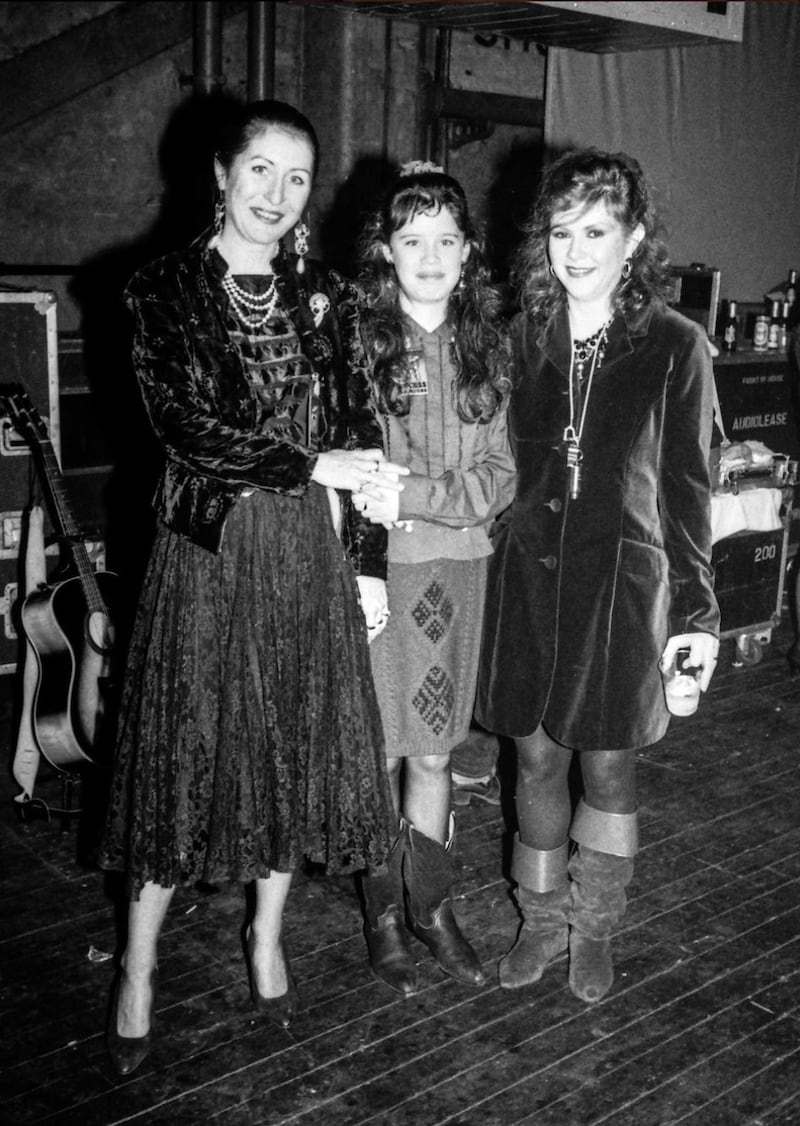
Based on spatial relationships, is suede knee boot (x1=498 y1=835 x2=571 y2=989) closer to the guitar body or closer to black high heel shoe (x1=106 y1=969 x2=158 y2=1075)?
black high heel shoe (x1=106 y1=969 x2=158 y2=1075)

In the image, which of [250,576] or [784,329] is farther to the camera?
[784,329]

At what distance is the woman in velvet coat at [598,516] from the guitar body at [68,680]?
4.16 ft

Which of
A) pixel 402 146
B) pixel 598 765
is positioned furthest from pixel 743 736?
pixel 402 146

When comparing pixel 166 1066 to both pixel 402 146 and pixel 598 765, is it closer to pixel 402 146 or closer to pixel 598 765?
pixel 598 765

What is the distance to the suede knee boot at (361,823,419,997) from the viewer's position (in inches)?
102

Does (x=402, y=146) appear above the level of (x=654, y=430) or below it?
above

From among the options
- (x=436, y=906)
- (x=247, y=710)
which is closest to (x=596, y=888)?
(x=436, y=906)

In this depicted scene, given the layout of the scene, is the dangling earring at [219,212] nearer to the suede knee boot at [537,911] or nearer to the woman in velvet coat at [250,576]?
the woman in velvet coat at [250,576]

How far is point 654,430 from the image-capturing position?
2.32 meters

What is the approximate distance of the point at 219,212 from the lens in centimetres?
215

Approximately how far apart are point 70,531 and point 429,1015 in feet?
5.64

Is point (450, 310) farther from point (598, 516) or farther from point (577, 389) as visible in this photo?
point (598, 516)

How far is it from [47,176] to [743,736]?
439 centimetres

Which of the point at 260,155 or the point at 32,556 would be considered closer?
the point at 260,155
